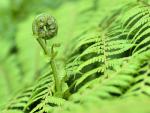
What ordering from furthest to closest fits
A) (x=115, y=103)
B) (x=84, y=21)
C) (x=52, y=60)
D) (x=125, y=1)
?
(x=84, y=21), (x=125, y=1), (x=52, y=60), (x=115, y=103)

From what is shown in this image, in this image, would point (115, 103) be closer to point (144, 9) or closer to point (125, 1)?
point (144, 9)

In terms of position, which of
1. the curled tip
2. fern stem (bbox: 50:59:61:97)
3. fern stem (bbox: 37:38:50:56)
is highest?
the curled tip

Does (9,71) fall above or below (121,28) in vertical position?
below

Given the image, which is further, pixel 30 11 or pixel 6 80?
pixel 30 11

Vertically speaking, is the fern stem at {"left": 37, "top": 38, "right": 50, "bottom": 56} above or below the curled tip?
below

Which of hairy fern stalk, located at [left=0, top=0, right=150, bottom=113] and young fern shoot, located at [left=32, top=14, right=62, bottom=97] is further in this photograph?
young fern shoot, located at [left=32, top=14, right=62, bottom=97]

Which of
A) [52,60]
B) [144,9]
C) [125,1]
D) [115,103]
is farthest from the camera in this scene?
[125,1]

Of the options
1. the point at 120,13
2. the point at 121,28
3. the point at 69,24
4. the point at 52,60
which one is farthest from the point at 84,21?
the point at 52,60
